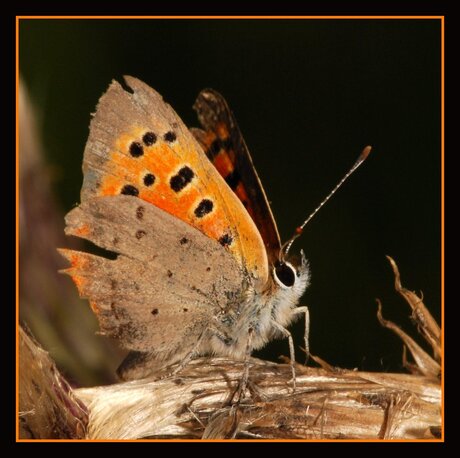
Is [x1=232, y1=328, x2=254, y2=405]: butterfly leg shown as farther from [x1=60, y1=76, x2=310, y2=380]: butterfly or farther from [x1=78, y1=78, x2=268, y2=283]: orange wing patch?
[x1=78, y1=78, x2=268, y2=283]: orange wing patch

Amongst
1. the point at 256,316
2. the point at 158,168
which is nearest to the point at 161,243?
the point at 158,168

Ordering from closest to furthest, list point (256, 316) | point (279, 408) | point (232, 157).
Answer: point (279, 408) → point (256, 316) → point (232, 157)

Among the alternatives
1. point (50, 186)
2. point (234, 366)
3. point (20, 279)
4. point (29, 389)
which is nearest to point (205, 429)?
point (234, 366)

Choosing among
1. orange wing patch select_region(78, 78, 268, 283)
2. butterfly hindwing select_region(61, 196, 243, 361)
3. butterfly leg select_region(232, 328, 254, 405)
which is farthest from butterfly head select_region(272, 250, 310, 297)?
butterfly leg select_region(232, 328, 254, 405)

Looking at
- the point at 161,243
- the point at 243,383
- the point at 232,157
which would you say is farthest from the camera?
the point at 232,157

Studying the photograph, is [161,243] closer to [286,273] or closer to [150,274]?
[150,274]

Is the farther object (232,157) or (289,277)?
(232,157)

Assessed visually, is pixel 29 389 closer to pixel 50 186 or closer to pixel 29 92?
pixel 50 186

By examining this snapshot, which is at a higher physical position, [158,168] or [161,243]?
[158,168]
